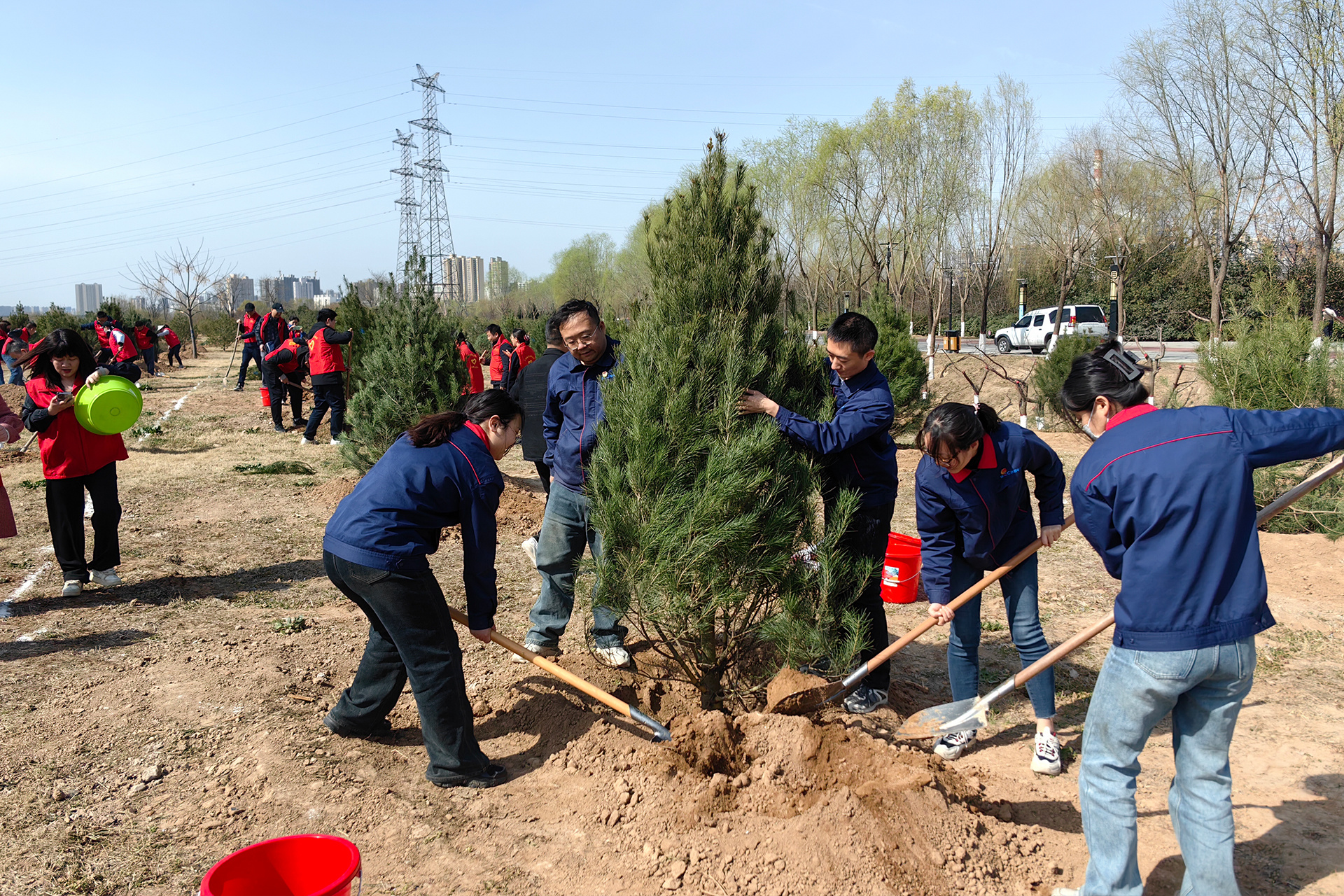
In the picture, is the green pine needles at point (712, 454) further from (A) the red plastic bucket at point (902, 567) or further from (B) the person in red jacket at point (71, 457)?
(B) the person in red jacket at point (71, 457)

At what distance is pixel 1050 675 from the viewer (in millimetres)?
3777

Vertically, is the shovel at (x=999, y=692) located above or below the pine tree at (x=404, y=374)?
below

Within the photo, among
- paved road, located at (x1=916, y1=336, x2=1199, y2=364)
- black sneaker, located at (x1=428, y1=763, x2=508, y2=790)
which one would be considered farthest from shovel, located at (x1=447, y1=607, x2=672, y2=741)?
paved road, located at (x1=916, y1=336, x2=1199, y2=364)

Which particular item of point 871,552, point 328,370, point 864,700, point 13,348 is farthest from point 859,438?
point 13,348

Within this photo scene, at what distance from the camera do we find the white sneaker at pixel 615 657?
444 centimetres

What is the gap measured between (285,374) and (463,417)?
11.7 metres

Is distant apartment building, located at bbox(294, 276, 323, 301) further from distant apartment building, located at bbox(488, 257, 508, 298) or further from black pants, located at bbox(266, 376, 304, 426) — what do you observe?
Result: black pants, located at bbox(266, 376, 304, 426)

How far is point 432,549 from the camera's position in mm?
3441

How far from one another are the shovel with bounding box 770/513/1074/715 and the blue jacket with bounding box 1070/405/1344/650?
3.52 ft

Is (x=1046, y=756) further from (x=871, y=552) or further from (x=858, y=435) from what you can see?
(x=858, y=435)

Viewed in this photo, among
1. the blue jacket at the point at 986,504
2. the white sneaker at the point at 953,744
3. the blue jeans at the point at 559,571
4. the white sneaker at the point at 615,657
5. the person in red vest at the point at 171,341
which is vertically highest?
the person in red vest at the point at 171,341

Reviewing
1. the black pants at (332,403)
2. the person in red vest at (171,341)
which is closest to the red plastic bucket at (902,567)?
the black pants at (332,403)

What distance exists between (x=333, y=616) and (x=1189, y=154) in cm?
2327

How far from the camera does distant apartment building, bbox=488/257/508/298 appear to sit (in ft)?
294
